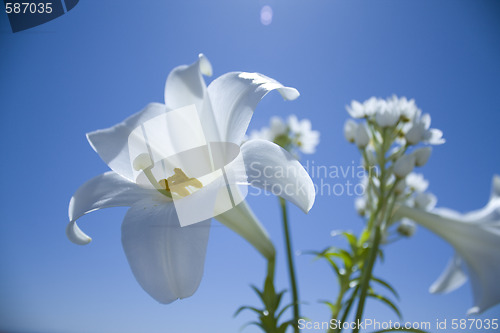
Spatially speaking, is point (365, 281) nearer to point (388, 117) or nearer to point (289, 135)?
point (388, 117)

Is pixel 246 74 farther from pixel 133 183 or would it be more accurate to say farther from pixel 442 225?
pixel 442 225

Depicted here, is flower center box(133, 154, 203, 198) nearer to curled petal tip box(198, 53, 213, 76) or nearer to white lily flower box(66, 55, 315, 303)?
white lily flower box(66, 55, 315, 303)

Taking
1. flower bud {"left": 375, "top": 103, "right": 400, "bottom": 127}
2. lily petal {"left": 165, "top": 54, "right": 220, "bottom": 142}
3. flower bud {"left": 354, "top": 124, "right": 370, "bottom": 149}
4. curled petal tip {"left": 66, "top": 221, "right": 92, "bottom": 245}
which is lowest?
curled petal tip {"left": 66, "top": 221, "right": 92, "bottom": 245}

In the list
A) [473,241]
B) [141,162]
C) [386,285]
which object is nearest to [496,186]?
[473,241]

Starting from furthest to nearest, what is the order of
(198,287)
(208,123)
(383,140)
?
(383,140), (208,123), (198,287)

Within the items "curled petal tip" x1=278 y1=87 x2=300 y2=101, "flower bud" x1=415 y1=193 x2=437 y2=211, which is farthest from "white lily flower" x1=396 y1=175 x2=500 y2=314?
"curled petal tip" x1=278 y1=87 x2=300 y2=101

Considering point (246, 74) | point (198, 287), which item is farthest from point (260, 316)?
point (246, 74)

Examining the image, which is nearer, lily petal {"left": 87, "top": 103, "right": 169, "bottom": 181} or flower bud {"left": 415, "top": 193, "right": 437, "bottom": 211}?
lily petal {"left": 87, "top": 103, "right": 169, "bottom": 181}

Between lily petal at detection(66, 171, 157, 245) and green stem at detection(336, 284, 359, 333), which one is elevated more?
lily petal at detection(66, 171, 157, 245)
